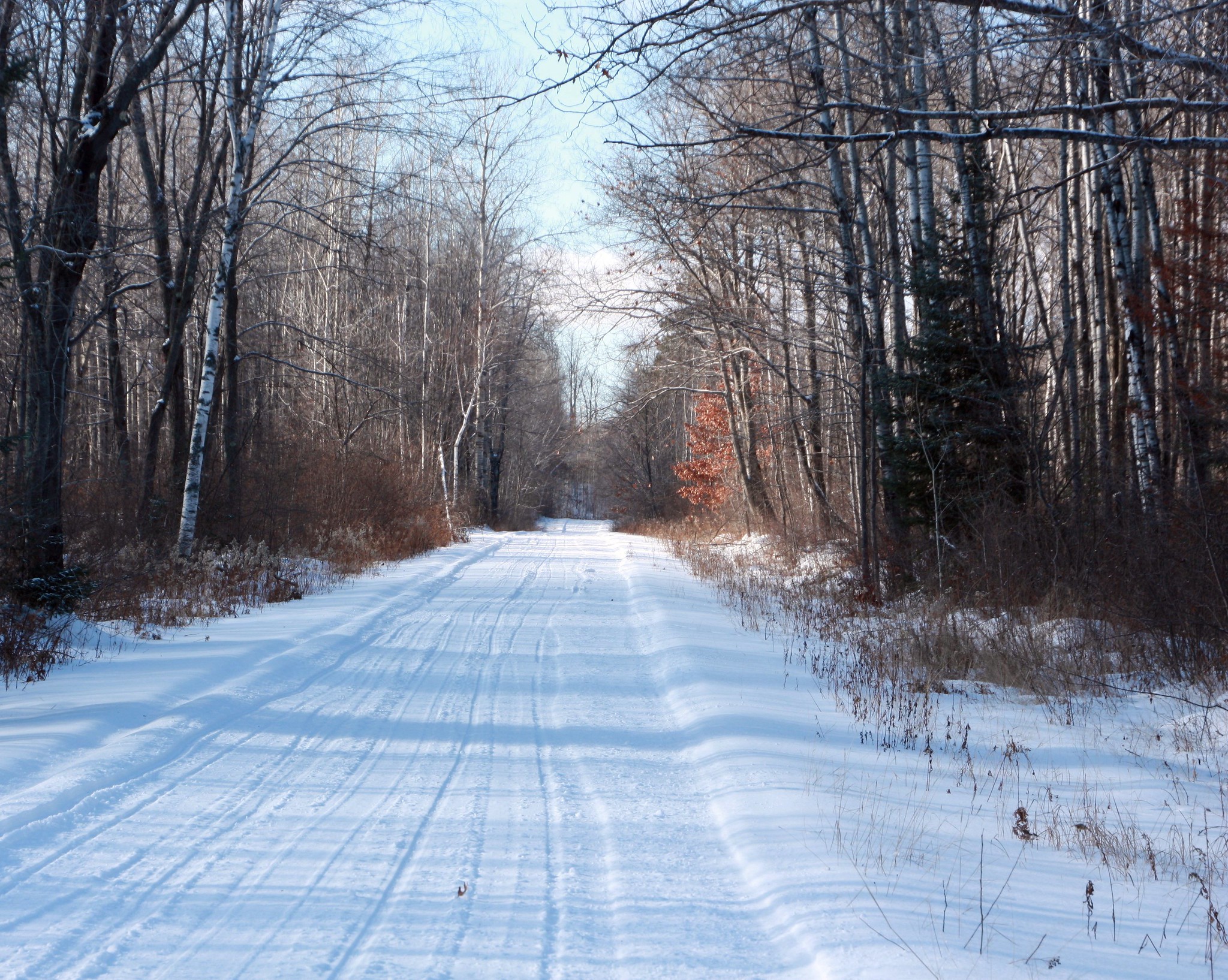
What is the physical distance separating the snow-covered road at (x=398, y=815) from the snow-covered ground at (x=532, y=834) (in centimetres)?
2

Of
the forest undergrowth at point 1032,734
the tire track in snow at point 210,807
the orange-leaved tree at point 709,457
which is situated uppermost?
the orange-leaved tree at point 709,457

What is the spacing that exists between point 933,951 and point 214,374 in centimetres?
1424

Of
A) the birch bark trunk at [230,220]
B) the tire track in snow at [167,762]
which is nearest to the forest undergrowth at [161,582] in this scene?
the birch bark trunk at [230,220]

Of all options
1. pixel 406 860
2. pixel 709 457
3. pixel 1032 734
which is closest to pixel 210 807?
pixel 406 860

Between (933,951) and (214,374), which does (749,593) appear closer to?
(214,374)

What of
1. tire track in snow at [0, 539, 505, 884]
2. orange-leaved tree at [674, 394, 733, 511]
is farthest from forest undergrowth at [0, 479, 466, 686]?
orange-leaved tree at [674, 394, 733, 511]

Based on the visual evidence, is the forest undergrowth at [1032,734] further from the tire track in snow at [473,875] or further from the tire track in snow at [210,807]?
the tire track in snow at [210,807]

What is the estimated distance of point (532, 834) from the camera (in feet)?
14.6

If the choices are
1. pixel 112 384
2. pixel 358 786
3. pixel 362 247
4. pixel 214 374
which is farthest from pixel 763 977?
pixel 112 384

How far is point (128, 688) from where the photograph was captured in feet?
23.5

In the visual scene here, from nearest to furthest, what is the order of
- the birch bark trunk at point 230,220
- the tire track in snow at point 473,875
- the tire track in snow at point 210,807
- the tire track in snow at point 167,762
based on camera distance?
the tire track in snow at point 473,875 → the tire track in snow at point 210,807 → the tire track in snow at point 167,762 → the birch bark trunk at point 230,220

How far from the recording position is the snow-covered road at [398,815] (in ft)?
11.0

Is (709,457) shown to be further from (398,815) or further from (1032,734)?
(398,815)

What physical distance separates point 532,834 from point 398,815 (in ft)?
2.58
